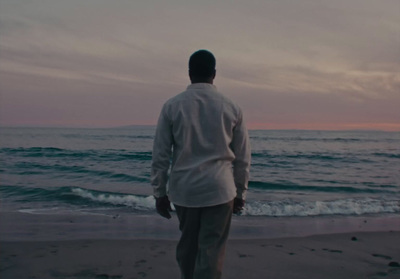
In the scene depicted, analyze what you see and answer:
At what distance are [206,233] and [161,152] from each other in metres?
0.60

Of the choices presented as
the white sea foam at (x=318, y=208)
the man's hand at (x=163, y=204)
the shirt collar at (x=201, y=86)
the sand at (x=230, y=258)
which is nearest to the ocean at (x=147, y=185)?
the white sea foam at (x=318, y=208)

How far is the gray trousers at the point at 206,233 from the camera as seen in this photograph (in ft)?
7.69

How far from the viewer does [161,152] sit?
2.34 metres

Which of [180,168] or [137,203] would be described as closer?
[180,168]

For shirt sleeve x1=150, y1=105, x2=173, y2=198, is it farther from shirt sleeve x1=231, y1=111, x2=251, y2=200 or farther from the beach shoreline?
the beach shoreline

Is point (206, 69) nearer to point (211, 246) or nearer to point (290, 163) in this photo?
point (211, 246)

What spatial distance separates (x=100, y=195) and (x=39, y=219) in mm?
2818

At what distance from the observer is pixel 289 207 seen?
25.9 ft

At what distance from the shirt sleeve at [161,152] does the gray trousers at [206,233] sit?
22 centimetres

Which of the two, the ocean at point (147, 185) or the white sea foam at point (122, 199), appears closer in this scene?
the ocean at point (147, 185)

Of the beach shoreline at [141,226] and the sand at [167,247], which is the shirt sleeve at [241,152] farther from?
the beach shoreline at [141,226]

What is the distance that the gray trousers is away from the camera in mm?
2344

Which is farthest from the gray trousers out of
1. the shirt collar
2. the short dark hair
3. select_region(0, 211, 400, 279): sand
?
select_region(0, 211, 400, 279): sand

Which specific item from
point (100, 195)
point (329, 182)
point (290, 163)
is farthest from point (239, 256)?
point (290, 163)
